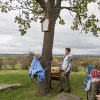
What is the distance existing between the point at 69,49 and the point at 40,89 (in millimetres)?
2191

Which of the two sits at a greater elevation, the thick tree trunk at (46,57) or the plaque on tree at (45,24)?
the plaque on tree at (45,24)

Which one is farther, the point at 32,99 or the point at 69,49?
the point at 69,49

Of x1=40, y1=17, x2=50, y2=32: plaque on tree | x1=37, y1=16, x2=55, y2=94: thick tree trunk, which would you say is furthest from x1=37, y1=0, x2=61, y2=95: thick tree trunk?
x1=40, y1=17, x2=50, y2=32: plaque on tree

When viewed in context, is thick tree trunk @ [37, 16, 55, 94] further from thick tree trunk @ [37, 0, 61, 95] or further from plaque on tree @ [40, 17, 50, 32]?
plaque on tree @ [40, 17, 50, 32]

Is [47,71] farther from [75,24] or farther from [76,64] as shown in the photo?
[76,64]

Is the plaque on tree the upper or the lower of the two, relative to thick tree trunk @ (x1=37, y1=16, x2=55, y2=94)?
upper

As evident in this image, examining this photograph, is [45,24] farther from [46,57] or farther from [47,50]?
[46,57]

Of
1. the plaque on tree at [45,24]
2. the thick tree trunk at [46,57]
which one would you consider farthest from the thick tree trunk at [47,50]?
the plaque on tree at [45,24]

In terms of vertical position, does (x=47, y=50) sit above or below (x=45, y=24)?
below

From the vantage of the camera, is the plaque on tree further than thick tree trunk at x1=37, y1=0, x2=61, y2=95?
Yes

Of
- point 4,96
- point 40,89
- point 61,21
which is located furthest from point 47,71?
point 61,21

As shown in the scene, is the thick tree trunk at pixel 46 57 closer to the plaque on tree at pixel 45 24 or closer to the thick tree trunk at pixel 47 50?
the thick tree trunk at pixel 47 50

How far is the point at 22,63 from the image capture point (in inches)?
689

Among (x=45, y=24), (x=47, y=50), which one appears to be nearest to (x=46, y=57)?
(x=47, y=50)
